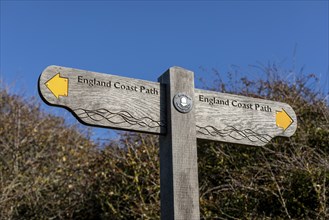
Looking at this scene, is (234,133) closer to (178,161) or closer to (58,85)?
(178,161)

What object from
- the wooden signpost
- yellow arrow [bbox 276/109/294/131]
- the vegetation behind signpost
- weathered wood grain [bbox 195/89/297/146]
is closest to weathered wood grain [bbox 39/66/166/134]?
the wooden signpost

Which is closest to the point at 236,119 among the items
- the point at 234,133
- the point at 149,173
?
the point at 234,133

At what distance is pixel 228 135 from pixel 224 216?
294 cm

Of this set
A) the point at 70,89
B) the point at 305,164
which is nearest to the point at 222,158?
the point at 305,164

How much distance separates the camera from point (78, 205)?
7.14m

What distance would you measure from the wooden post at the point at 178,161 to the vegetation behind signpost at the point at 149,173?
2.52 meters

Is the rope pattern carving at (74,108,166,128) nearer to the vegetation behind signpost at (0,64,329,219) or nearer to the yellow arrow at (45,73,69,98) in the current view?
the yellow arrow at (45,73,69,98)

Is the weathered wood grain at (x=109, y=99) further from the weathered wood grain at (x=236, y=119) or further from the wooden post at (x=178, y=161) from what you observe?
the weathered wood grain at (x=236, y=119)

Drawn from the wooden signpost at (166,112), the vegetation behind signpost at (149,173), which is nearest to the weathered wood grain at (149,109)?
the wooden signpost at (166,112)

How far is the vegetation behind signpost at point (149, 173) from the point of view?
5.32m

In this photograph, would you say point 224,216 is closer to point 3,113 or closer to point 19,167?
point 19,167

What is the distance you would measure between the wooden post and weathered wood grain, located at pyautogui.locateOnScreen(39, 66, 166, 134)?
6cm

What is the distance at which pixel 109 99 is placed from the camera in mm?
2607

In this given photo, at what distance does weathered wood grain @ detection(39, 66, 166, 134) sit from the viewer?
2510 mm
